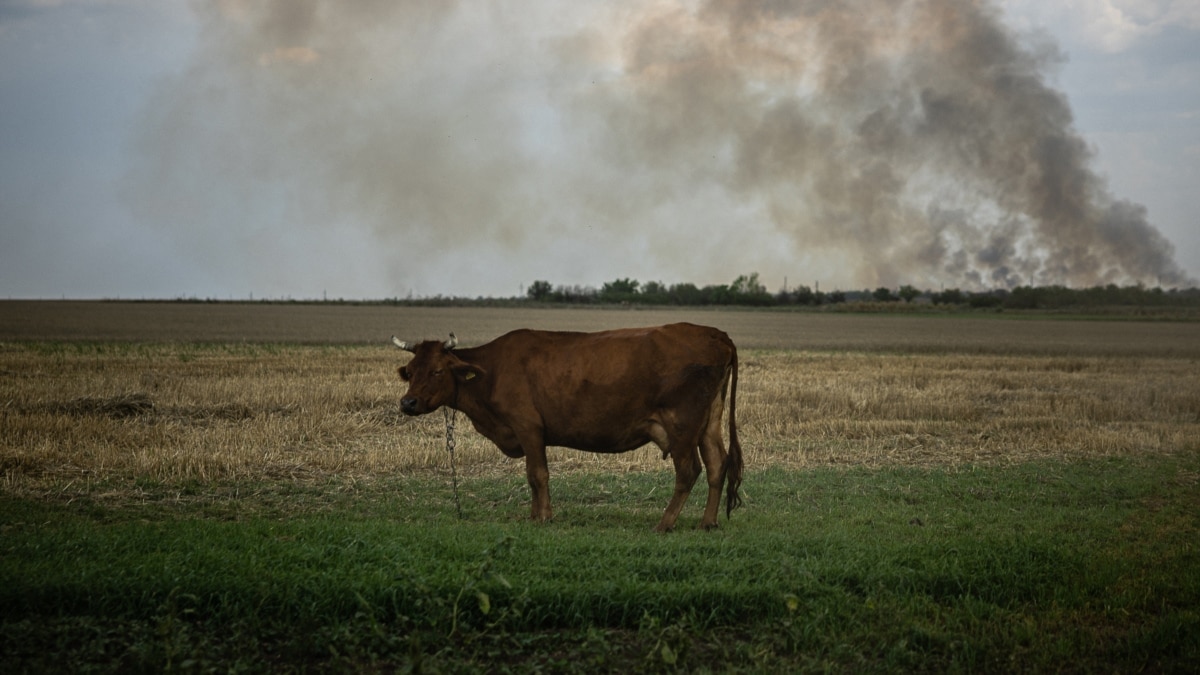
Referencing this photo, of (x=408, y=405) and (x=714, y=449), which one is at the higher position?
(x=408, y=405)

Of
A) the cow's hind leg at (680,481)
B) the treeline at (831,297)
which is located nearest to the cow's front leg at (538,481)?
the cow's hind leg at (680,481)

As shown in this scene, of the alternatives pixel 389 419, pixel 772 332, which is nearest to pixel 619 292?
pixel 772 332

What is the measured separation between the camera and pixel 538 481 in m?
11.4

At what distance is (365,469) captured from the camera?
1515 cm

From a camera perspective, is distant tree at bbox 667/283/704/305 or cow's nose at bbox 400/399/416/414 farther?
distant tree at bbox 667/283/704/305

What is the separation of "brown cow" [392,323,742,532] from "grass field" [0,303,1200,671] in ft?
2.87

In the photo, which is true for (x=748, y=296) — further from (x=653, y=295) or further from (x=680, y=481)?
(x=680, y=481)

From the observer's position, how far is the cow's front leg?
11383 mm

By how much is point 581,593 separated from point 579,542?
1631 mm

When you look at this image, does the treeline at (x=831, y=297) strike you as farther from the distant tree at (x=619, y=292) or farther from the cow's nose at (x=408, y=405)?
the cow's nose at (x=408, y=405)

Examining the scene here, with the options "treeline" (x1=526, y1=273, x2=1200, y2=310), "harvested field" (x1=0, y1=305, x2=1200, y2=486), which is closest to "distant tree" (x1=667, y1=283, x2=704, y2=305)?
"treeline" (x1=526, y1=273, x2=1200, y2=310)

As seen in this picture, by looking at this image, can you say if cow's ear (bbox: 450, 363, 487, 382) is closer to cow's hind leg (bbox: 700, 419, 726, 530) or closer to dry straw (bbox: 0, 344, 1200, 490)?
cow's hind leg (bbox: 700, 419, 726, 530)

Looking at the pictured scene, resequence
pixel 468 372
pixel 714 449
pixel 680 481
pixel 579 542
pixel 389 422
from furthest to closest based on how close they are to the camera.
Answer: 1. pixel 389 422
2. pixel 468 372
3. pixel 714 449
4. pixel 680 481
5. pixel 579 542

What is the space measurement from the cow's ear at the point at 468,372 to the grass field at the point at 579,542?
173cm
